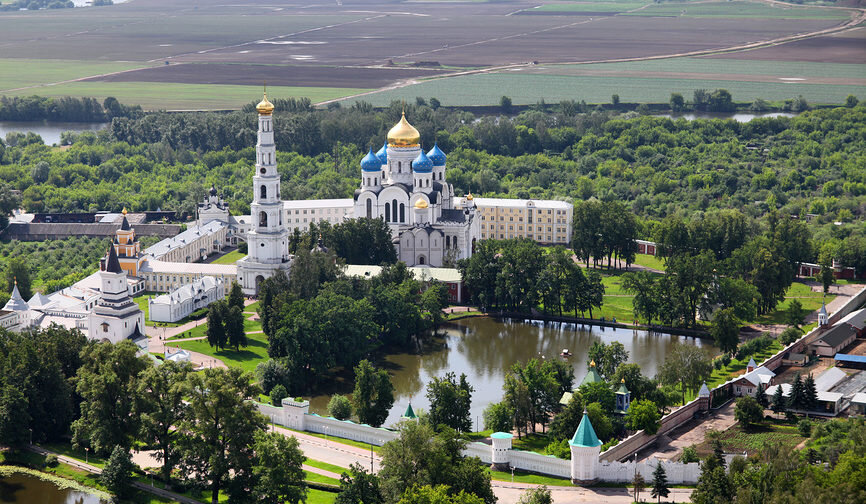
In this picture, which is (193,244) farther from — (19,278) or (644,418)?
(644,418)

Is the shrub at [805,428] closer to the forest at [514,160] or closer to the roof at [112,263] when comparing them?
the roof at [112,263]

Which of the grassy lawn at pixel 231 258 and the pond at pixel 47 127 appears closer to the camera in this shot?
the grassy lawn at pixel 231 258

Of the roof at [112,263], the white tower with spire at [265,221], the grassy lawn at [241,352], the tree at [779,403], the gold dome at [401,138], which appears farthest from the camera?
the gold dome at [401,138]

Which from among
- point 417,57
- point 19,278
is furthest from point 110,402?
point 417,57

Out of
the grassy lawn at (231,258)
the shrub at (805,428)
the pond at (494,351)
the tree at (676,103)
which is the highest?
the tree at (676,103)

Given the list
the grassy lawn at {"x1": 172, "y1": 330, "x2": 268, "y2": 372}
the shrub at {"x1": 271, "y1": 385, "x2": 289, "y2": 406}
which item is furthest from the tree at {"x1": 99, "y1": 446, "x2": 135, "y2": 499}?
the grassy lawn at {"x1": 172, "y1": 330, "x2": 268, "y2": 372}

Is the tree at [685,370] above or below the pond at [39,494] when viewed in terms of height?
above

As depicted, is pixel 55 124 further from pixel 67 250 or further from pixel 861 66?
pixel 861 66

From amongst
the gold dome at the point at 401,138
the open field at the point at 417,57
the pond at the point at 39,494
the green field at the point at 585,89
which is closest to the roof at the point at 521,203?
the gold dome at the point at 401,138

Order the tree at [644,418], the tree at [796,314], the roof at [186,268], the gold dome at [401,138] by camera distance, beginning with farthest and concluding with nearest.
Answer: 1. the gold dome at [401,138]
2. the roof at [186,268]
3. the tree at [796,314]
4. the tree at [644,418]
